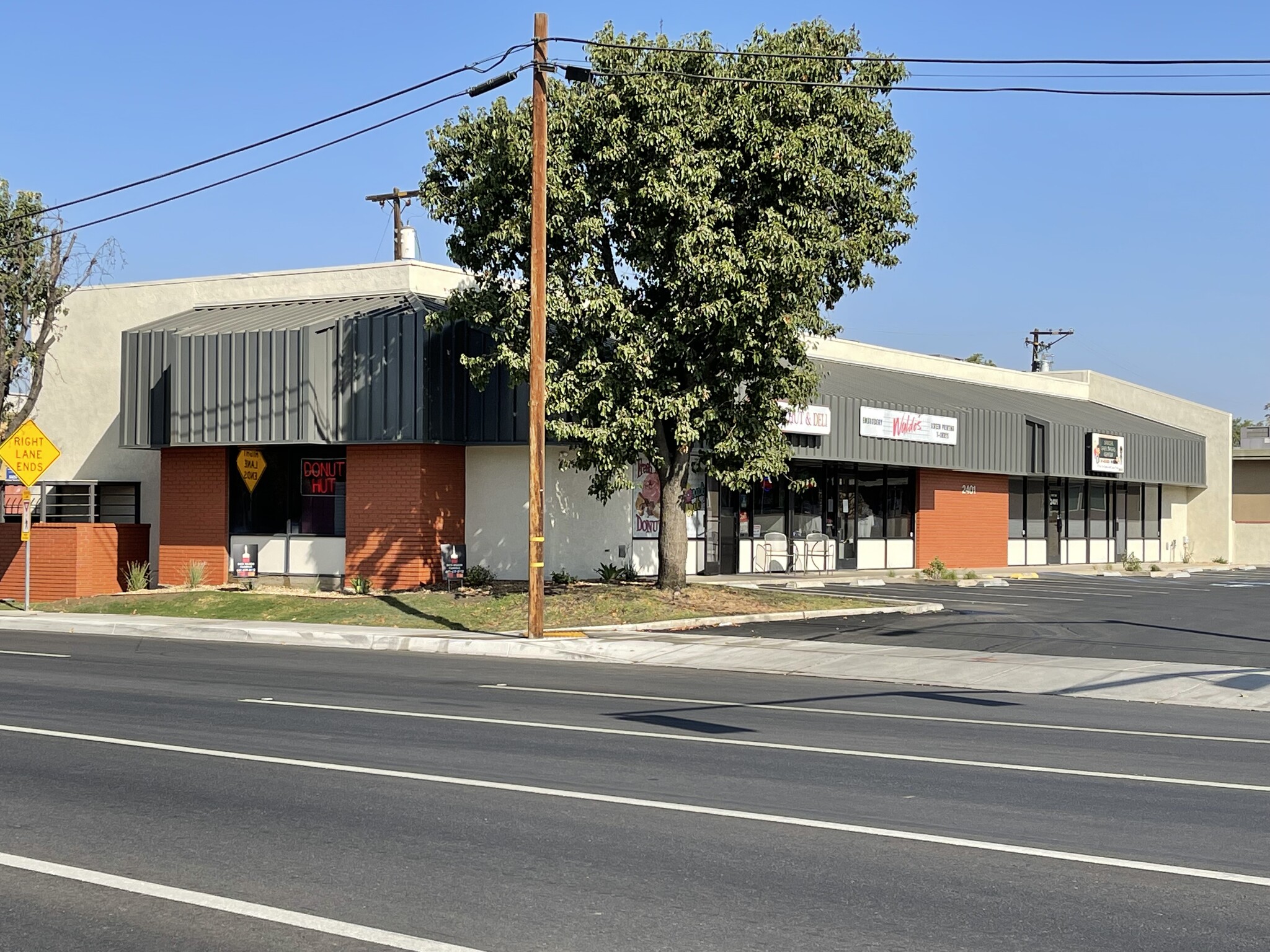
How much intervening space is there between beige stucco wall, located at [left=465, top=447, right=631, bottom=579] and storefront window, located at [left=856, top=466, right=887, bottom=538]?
10409mm

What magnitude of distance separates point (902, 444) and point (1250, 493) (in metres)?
30.6

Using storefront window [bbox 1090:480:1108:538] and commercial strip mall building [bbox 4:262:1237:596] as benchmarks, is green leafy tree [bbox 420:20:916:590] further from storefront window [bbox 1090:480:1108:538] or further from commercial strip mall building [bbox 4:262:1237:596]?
storefront window [bbox 1090:480:1108:538]

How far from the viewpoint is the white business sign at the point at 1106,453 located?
139 feet

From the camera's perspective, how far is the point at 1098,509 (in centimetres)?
4697

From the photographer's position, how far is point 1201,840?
7.42 meters

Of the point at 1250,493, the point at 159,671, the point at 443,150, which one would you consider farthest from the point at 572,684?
the point at 1250,493

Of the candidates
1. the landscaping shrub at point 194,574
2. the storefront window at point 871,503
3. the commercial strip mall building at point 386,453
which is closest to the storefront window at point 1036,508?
the commercial strip mall building at point 386,453

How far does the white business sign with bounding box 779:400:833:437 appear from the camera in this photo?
3012 centimetres

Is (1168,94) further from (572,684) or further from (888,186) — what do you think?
(572,684)

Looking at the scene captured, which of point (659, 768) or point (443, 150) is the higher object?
point (443, 150)

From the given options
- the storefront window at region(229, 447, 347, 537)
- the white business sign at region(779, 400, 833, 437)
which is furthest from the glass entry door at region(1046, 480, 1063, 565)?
the storefront window at region(229, 447, 347, 537)

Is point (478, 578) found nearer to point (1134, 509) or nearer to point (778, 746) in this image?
point (778, 746)

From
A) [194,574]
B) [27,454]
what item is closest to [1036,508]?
[194,574]

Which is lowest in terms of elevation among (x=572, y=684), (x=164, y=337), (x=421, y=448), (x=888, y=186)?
(x=572, y=684)
